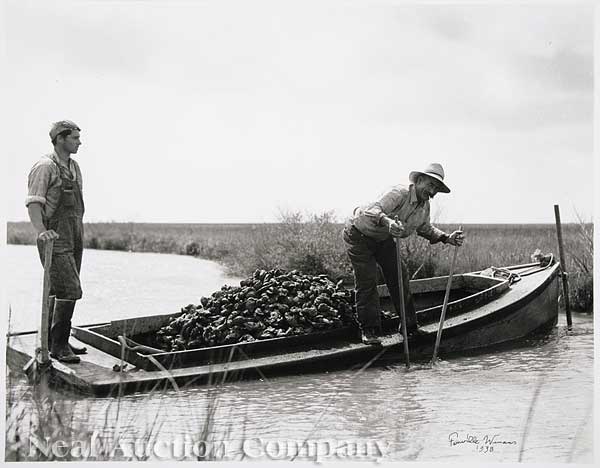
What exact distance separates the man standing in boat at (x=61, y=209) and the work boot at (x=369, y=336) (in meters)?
2.19

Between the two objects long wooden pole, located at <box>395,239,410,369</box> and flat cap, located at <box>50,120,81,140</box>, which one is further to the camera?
long wooden pole, located at <box>395,239,410,369</box>

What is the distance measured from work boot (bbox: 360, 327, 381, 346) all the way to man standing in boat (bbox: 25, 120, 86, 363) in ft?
7.19

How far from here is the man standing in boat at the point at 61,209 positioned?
423cm

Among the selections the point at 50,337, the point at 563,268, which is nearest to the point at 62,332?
the point at 50,337

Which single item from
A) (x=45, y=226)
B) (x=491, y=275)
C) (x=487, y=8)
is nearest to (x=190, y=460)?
(x=45, y=226)

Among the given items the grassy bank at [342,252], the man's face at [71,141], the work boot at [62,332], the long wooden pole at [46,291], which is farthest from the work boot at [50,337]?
the grassy bank at [342,252]

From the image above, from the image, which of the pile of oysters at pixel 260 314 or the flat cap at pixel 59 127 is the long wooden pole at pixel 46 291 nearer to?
the flat cap at pixel 59 127

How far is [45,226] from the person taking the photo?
170 inches

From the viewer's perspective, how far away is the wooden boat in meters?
4.50

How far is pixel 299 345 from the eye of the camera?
507cm

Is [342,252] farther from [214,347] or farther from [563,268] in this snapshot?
[214,347]
